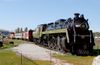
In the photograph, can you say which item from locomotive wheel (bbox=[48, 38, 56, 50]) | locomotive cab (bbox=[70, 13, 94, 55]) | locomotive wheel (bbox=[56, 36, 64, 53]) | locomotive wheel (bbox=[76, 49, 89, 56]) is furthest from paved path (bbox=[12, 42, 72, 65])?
locomotive wheel (bbox=[76, 49, 89, 56])

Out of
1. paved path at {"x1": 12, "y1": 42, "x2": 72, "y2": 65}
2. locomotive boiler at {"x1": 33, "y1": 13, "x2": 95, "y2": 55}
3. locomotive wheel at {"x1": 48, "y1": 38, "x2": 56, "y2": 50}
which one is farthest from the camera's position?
locomotive wheel at {"x1": 48, "y1": 38, "x2": 56, "y2": 50}

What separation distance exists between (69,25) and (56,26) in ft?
23.9

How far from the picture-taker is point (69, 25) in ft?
113

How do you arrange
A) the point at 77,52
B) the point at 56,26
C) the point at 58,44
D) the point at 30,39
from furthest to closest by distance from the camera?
the point at 30,39
the point at 56,26
the point at 58,44
the point at 77,52

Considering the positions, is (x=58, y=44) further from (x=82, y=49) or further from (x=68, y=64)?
(x=68, y=64)

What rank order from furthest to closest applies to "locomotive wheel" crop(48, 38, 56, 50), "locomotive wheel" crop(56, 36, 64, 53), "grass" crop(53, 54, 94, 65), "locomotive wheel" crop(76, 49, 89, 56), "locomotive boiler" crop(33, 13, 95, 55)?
"locomotive wheel" crop(48, 38, 56, 50) < "locomotive wheel" crop(56, 36, 64, 53) < "locomotive boiler" crop(33, 13, 95, 55) < "locomotive wheel" crop(76, 49, 89, 56) < "grass" crop(53, 54, 94, 65)

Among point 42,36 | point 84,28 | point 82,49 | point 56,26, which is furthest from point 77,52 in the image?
point 42,36

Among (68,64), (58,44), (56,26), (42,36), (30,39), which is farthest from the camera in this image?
(30,39)

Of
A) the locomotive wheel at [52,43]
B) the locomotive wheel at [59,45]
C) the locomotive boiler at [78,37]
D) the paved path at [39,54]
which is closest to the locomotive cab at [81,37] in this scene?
the locomotive boiler at [78,37]

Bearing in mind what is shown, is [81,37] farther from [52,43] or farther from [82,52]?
[52,43]

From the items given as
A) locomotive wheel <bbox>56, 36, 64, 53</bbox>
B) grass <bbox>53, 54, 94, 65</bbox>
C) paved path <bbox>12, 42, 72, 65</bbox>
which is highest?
locomotive wheel <bbox>56, 36, 64, 53</bbox>

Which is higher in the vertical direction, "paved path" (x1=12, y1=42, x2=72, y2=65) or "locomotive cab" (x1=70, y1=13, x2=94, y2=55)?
"locomotive cab" (x1=70, y1=13, x2=94, y2=55)

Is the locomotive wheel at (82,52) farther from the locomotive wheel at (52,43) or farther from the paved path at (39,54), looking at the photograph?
the locomotive wheel at (52,43)

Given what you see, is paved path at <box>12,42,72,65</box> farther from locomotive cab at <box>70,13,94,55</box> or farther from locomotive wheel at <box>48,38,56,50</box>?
locomotive cab at <box>70,13,94,55</box>
